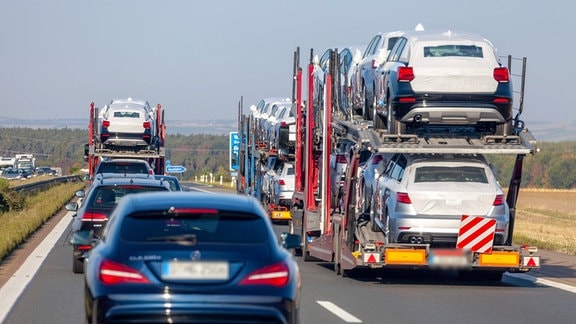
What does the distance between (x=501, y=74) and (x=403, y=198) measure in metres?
2.46

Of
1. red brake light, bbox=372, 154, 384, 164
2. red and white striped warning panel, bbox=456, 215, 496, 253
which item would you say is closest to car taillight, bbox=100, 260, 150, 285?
red and white striped warning panel, bbox=456, 215, 496, 253

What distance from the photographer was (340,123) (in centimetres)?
2097

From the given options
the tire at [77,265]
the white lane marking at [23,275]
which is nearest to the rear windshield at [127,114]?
the white lane marking at [23,275]

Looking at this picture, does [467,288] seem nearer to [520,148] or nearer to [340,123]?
[520,148]

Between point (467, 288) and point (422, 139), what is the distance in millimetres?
2300

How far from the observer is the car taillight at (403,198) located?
59.3 feet

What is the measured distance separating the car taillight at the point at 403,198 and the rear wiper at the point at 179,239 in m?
8.96

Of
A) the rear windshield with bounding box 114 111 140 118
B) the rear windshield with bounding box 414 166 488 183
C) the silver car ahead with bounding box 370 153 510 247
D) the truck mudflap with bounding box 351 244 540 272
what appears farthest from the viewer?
the rear windshield with bounding box 114 111 140 118

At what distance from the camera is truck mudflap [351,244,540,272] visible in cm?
1761

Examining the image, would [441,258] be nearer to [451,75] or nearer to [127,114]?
[451,75]

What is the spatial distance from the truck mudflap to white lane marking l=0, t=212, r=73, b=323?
188 inches

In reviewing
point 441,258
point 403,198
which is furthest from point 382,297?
point 403,198

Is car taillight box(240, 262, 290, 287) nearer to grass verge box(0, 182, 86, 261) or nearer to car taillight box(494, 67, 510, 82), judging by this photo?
car taillight box(494, 67, 510, 82)

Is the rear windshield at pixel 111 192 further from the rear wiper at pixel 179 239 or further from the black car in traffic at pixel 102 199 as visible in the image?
the rear wiper at pixel 179 239
